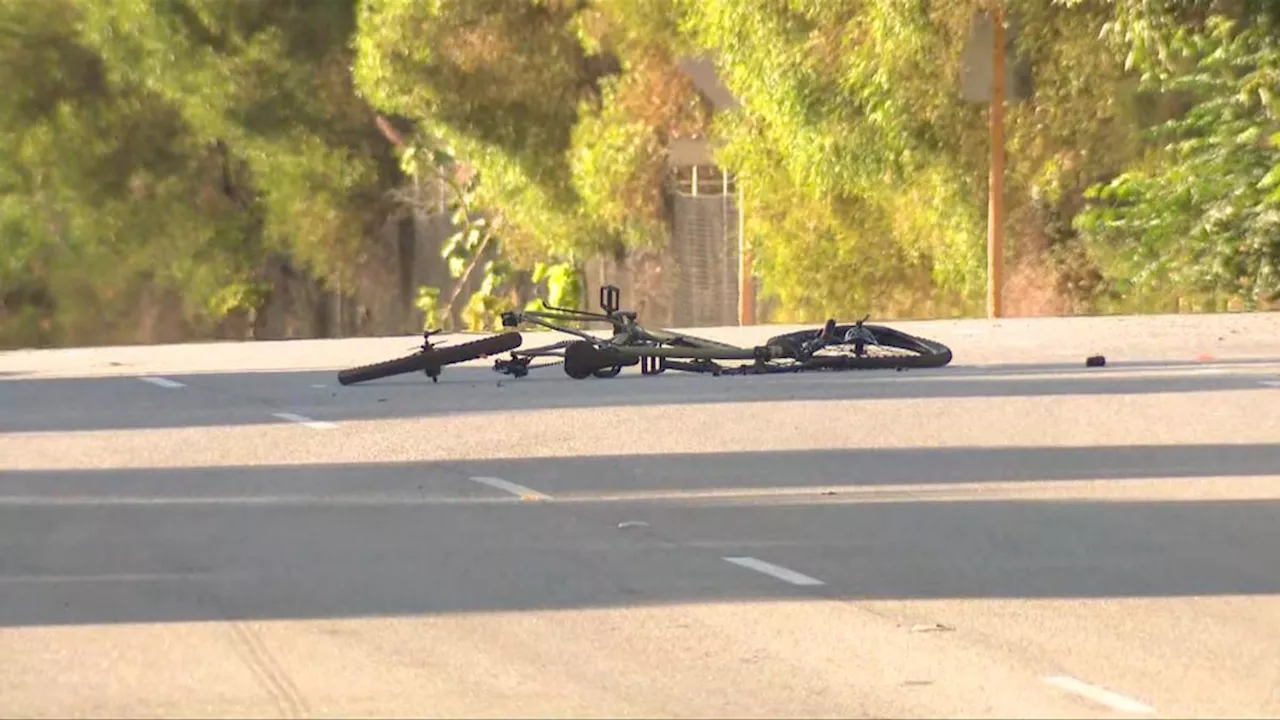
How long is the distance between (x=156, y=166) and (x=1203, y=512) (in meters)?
Result: 41.5

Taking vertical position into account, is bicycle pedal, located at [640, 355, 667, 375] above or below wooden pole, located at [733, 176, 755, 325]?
below

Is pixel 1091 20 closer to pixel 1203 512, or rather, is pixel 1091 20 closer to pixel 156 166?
pixel 1203 512

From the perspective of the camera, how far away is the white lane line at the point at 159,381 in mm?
20109

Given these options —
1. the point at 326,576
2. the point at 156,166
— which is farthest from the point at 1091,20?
the point at 156,166

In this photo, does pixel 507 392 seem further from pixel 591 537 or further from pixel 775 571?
pixel 775 571

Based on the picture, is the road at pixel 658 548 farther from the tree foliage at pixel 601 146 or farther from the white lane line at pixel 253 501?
the tree foliage at pixel 601 146

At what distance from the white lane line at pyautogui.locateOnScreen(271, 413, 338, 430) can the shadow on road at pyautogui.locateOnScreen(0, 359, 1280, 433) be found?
13 cm

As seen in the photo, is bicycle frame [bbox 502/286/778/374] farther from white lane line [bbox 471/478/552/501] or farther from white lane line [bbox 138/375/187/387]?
white lane line [bbox 471/478/552/501]

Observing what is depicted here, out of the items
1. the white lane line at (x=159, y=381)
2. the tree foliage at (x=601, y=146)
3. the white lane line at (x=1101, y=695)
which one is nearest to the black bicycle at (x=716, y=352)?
the white lane line at (x=159, y=381)

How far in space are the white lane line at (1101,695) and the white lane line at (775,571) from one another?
2.00 m

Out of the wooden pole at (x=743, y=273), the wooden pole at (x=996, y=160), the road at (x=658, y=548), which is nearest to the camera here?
the road at (x=658, y=548)

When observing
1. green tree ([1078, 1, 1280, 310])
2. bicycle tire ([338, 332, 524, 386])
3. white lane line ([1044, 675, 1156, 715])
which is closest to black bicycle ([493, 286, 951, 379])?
bicycle tire ([338, 332, 524, 386])

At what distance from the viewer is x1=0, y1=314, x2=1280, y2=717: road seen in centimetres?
827

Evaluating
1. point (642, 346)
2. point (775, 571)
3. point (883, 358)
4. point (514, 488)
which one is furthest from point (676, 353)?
point (775, 571)
